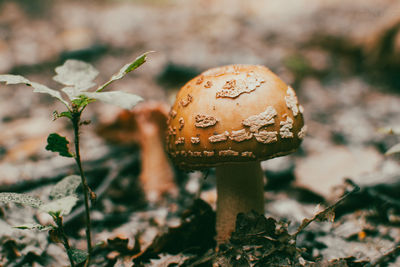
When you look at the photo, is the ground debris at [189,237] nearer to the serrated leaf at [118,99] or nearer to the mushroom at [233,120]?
the mushroom at [233,120]

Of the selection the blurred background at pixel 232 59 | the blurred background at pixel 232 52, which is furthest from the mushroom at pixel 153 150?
the blurred background at pixel 232 52

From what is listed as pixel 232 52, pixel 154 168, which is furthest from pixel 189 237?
pixel 232 52

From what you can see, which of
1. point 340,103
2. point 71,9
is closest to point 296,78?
point 340,103

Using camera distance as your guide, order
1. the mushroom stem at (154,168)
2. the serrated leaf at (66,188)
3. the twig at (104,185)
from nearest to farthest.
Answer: the serrated leaf at (66,188) → the twig at (104,185) → the mushroom stem at (154,168)

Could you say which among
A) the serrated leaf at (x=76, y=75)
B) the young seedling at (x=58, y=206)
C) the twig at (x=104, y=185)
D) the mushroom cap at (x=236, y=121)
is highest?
the serrated leaf at (x=76, y=75)

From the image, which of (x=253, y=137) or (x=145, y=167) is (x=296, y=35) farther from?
(x=253, y=137)

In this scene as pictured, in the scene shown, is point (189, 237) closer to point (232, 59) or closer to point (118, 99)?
point (118, 99)
